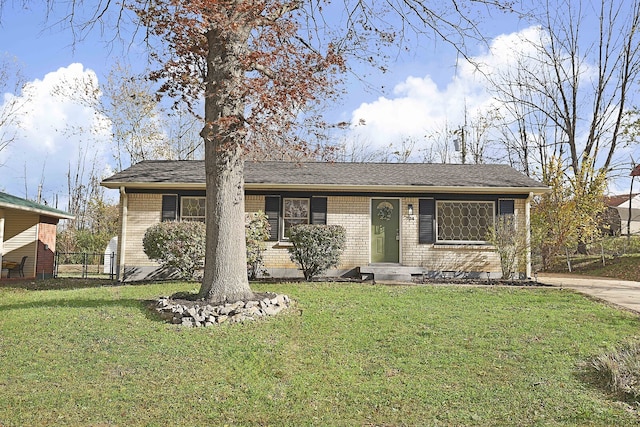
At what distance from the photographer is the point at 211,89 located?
8.39 metres

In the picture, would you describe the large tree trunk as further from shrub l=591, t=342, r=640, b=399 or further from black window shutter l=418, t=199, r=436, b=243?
black window shutter l=418, t=199, r=436, b=243

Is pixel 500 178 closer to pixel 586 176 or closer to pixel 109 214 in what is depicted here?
pixel 586 176

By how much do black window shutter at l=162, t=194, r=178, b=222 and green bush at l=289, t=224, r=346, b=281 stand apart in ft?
11.9

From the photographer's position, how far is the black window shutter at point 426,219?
45.1 ft

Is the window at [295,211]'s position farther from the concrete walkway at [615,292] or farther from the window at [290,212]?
the concrete walkway at [615,292]

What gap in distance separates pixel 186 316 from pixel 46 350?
1.92 metres

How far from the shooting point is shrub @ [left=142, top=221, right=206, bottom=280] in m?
11.6

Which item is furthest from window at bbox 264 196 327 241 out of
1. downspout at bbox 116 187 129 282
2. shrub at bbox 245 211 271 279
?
downspout at bbox 116 187 129 282

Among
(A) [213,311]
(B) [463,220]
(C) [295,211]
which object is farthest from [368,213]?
(A) [213,311]

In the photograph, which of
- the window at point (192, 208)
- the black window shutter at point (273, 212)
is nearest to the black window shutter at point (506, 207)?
the black window shutter at point (273, 212)

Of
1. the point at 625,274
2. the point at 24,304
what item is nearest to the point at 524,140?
the point at 625,274

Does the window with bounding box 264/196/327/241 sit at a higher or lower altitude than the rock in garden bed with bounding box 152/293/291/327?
higher

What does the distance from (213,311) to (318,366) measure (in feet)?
7.80

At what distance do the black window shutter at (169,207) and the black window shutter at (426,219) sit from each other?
6746 millimetres
